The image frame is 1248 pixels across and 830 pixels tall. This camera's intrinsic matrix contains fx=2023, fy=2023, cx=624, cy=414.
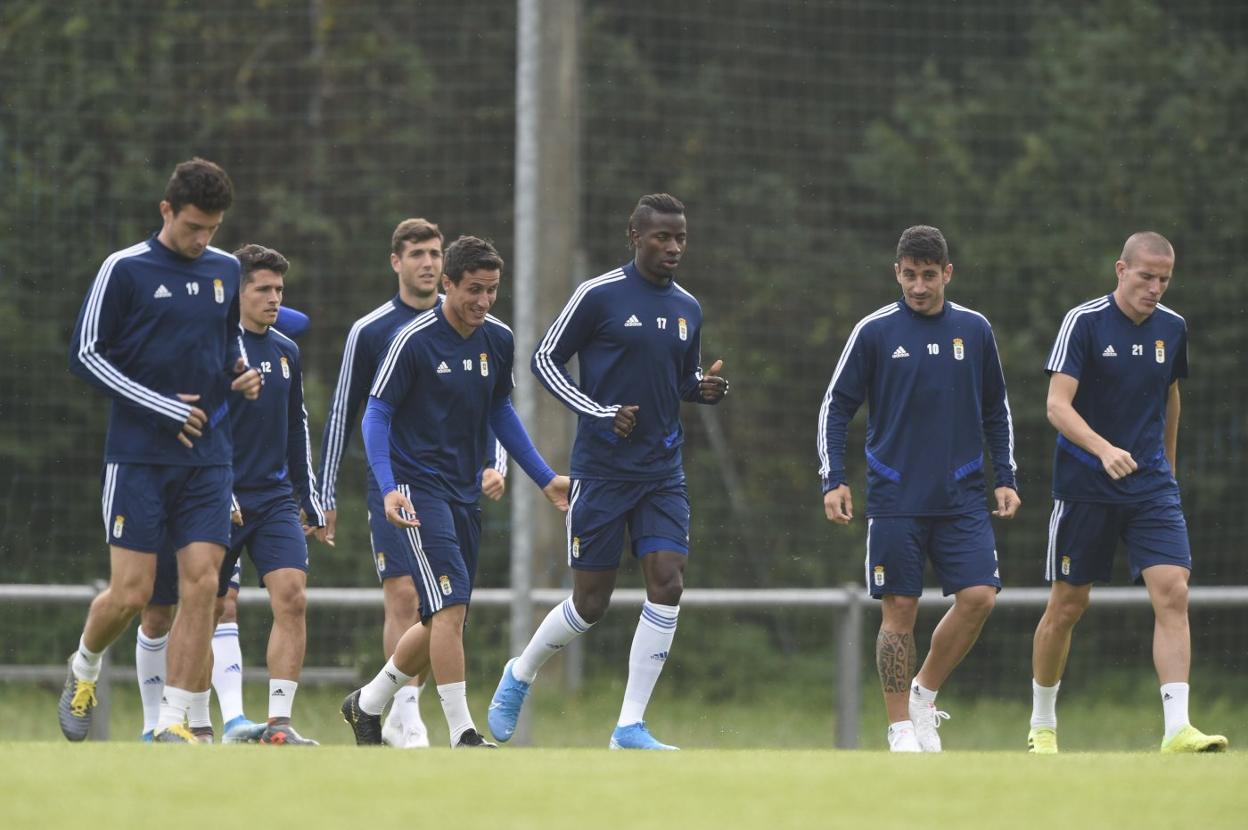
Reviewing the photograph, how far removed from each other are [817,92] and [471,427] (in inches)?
350

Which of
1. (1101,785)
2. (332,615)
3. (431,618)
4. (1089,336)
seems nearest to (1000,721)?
(332,615)

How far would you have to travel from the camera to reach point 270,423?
9406 mm

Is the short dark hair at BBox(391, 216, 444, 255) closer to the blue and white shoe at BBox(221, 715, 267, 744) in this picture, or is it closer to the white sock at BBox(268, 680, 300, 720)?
the white sock at BBox(268, 680, 300, 720)

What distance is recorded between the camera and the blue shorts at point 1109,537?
890cm

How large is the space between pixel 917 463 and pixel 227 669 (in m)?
3.48

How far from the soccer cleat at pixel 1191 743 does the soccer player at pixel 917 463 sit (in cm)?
94

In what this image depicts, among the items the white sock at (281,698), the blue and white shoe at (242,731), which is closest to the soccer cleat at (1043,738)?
the white sock at (281,698)

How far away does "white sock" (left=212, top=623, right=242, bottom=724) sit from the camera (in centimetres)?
962

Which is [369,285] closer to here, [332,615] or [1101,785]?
[332,615]

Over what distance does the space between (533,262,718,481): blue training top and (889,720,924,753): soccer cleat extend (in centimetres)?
146

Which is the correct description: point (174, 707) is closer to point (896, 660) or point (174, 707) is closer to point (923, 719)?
point (896, 660)

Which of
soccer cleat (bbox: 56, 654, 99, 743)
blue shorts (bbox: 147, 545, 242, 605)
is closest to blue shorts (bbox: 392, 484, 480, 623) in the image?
blue shorts (bbox: 147, 545, 242, 605)

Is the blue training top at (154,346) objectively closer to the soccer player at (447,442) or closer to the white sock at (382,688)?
the soccer player at (447,442)

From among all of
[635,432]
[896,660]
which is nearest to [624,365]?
[635,432]
